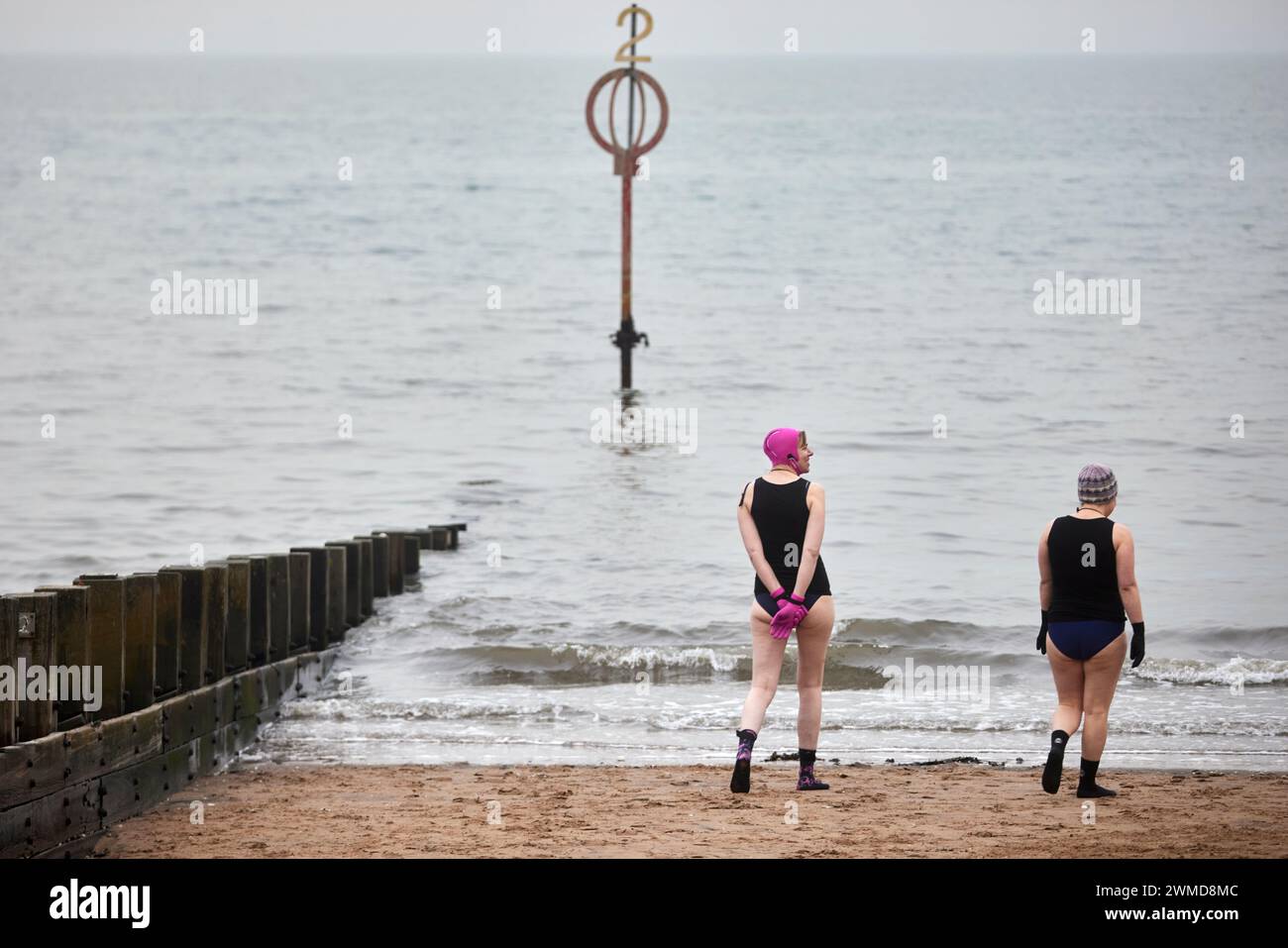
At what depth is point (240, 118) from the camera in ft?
406

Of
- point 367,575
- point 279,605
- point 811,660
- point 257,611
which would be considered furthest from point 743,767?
point 367,575

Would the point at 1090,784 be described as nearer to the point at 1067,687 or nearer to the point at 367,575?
the point at 1067,687

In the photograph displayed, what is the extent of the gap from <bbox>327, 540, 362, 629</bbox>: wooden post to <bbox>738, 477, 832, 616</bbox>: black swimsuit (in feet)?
20.2

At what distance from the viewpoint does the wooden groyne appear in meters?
7.70

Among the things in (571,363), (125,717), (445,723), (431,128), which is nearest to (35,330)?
(571,363)

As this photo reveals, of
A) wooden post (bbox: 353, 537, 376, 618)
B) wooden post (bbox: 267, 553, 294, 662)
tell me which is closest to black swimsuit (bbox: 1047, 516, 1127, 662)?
wooden post (bbox: 267, 553, 294, 662)

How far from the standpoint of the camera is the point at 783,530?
859 centimetres

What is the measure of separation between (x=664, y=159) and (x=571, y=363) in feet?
197

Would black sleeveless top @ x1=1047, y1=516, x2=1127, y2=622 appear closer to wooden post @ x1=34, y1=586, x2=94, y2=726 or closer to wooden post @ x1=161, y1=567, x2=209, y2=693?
wooden post @ x1=34, y1=586, x2=94, y2=726

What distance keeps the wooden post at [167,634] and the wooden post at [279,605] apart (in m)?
1.87

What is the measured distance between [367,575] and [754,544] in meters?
7.14

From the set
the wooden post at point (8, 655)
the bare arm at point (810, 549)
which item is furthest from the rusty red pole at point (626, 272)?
the wooden post at point (8, 655)

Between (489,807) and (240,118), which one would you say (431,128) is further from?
(489,807)

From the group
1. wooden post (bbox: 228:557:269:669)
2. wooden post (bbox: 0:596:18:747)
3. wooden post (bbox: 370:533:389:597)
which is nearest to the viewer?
wooden post (bbox: 0:596:18:747)
